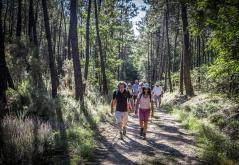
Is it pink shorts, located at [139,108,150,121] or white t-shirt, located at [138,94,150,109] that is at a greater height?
white t-shirt, located at [138,94,150,109]

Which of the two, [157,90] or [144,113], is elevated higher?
[157,90]

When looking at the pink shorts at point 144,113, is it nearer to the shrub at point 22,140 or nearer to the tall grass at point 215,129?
the tall grass at point 215,129

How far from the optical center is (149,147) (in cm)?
1017

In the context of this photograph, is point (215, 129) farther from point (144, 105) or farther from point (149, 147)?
point (149, 147)

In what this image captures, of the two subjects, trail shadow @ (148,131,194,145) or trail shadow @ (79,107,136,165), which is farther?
trail shadow @ (148,131,194,145)

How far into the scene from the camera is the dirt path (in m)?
8.58

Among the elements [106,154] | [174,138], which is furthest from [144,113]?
[106,154]

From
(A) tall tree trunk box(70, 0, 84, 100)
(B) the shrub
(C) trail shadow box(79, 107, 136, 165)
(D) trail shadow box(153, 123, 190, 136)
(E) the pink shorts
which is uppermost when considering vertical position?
(A) tall tree trunk box(70, 0, 84, 100)

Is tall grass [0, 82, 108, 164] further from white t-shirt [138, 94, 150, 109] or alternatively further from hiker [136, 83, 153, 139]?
white t-shirt [138, 94, 150, 109]

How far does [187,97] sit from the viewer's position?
23.4 metres

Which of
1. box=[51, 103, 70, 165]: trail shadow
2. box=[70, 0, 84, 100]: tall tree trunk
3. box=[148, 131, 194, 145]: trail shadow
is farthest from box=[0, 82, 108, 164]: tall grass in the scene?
box=[70, 0, 84, 100]: tall tree trunk

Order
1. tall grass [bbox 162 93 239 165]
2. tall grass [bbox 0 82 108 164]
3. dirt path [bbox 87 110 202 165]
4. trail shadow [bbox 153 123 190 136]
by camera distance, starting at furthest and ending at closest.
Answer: trail shadow [bbox 153 123 190 136] < tall grass [bbox 162 93 239 165] < dirt path [bbox 87 110 202 165] < tall grass [bbox 0 82 108 164]

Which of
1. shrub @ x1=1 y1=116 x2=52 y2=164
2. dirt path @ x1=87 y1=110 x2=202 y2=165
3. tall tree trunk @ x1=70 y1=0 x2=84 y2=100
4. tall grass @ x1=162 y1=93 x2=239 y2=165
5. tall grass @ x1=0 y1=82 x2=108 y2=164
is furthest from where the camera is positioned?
tall tree trunk @ x1=70 y1=0 x2=84 y2=100

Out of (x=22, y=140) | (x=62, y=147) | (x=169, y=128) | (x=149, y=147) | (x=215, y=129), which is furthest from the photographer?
(x=169, y=128)
